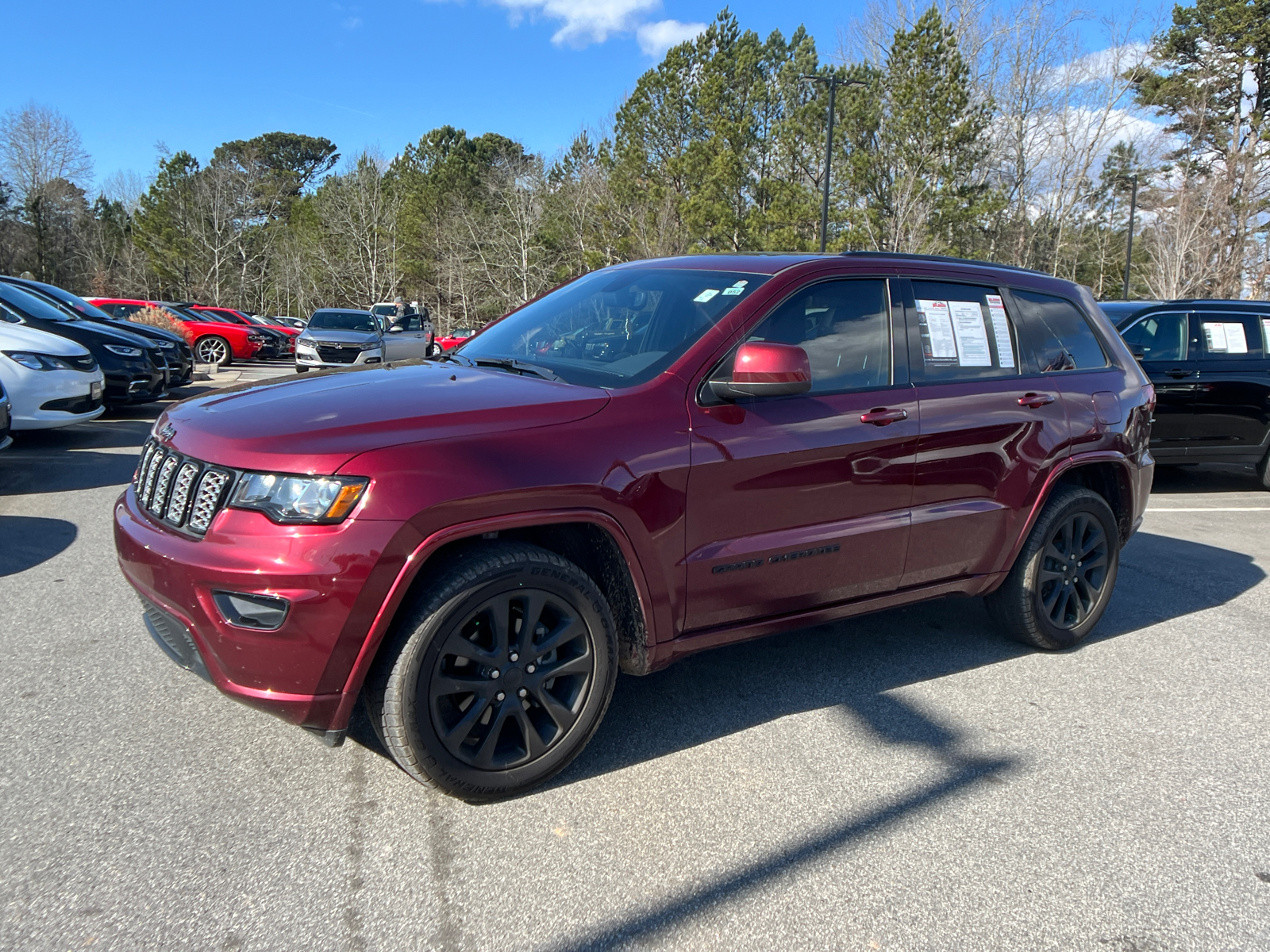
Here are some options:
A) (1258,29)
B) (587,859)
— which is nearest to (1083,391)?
(587,859)

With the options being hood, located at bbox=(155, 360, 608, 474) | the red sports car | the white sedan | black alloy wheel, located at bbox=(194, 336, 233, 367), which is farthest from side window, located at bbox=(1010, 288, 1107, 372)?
black alloy wheel, located at bbox=(194, 336, 233, 367)

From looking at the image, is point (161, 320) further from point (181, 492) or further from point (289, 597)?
point (289, 597)

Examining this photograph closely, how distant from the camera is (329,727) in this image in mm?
2723

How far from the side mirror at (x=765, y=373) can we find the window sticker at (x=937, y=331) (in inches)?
37.4

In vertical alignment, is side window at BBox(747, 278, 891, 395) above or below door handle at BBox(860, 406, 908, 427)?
above

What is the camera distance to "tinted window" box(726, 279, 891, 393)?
3533mm

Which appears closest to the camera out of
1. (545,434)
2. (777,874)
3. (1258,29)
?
(777,874)

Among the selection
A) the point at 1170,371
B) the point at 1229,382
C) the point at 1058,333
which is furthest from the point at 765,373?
the point at 1229,382

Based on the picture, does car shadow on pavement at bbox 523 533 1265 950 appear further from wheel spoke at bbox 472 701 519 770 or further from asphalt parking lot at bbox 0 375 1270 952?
wheel spoke at bbox 472 701 519 770

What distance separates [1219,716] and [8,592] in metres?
5.60

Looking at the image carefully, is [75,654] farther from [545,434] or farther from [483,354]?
[545,434]

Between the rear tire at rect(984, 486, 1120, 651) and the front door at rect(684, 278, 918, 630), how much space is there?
885 mm

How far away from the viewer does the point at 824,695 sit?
3.81m

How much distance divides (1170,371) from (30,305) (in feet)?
39.1
